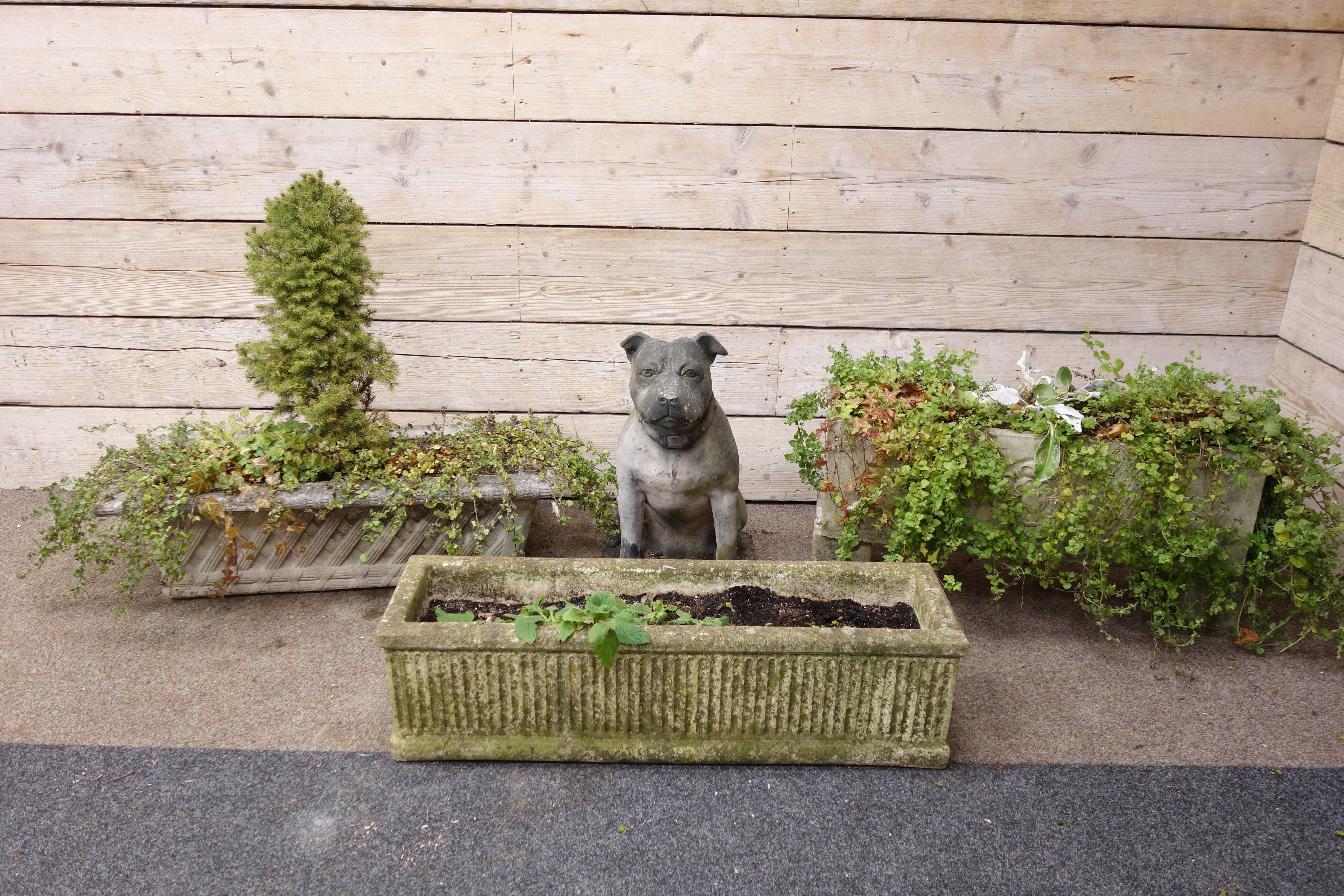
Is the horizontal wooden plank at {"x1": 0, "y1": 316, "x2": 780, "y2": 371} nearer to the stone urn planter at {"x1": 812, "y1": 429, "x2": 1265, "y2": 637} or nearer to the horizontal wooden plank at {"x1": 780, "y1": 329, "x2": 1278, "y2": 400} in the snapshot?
the horizontal wooden plank at {"x1": 780, "y1": 329, "x2": 1278, "y2": 400}

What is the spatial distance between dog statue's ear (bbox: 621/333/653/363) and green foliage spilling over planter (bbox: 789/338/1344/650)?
0.69 m

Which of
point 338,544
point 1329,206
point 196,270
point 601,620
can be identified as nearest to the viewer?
point 601,620

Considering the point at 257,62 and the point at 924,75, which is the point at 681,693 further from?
the point at 257,62

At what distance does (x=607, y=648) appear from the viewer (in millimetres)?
2279

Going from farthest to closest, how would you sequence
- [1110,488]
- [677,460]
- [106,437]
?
[106,437], [677,460], [1110,488]

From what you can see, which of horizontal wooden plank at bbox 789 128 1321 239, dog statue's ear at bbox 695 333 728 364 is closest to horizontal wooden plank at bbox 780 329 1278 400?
horizontal wooden plank at bbox 789 128 1321 239

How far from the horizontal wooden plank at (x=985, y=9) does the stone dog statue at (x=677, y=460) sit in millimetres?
1302

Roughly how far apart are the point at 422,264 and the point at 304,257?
666 mm

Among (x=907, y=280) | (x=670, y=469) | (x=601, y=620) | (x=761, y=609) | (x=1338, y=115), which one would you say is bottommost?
(x=761, y=609)

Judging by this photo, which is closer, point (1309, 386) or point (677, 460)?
point (677, 460)

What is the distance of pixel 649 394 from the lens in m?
2.69

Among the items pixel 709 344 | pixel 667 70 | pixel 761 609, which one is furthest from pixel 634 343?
pixel 667 70

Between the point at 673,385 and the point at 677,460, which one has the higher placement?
the point at 673,385

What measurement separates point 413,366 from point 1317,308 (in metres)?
3.51
